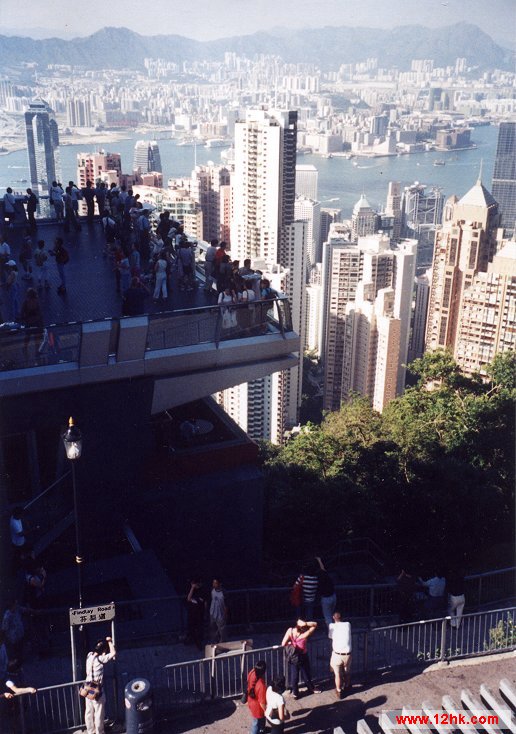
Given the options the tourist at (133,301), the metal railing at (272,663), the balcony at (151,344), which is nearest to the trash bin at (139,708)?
the metal railing at (272,663)

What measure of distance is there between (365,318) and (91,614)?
5864 cm

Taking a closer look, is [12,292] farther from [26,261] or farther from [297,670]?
[297,670]

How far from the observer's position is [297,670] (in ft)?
20.5

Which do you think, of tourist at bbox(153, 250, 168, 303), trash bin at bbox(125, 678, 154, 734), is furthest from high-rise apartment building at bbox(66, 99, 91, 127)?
trash bin at bbox(125, 678, 154, 734)

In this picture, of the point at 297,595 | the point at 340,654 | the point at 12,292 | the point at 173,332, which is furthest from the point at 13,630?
the point at 12,292

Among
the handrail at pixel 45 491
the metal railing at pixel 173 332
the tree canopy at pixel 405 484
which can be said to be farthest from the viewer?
the tree canopy at pixel 405 484

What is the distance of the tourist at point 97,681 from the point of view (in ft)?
19.0

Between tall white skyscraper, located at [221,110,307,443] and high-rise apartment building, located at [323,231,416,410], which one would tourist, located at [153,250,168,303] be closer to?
high-rise apartment building, located at [323,231,416,410]

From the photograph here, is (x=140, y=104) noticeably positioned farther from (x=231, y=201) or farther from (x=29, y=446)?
(x=29, y=446)

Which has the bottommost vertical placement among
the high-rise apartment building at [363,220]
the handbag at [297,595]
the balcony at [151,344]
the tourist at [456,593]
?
the high-rise apartment building at [363,220]

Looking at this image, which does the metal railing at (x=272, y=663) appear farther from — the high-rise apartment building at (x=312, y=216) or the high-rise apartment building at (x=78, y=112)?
the high-rise apartment building at (x=312, y=216)

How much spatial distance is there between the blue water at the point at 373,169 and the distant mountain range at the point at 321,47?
1368 cm

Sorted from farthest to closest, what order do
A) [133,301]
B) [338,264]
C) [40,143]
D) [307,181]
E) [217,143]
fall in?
[307,181] → [217,143] → [338,264] → [40,143] → [133,301]

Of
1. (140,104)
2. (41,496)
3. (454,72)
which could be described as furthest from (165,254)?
(454,72)
